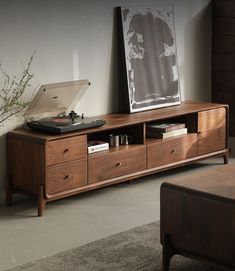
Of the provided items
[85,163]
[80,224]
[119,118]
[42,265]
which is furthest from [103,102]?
[42,265]

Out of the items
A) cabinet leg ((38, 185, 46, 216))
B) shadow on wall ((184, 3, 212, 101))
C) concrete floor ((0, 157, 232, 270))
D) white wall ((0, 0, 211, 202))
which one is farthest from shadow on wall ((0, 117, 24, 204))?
shadow on wall ((184, 3, 212, 101))

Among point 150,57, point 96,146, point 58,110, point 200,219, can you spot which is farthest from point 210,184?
point 150,57

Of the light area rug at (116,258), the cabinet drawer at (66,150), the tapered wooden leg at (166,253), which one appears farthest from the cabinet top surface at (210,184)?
the cabinet drawer at (66,150)

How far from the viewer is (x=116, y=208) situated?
460cm

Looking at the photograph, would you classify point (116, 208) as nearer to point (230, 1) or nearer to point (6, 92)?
point (6, 92)

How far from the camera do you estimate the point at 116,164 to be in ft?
16.0

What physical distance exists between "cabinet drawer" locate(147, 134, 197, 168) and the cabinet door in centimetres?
9

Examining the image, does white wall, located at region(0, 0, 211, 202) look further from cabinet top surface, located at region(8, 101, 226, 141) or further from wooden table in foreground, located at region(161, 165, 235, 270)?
wooden table in foreground, located at region(161, 165, 235, 270)

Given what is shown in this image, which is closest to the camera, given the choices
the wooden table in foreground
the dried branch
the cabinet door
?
the wooden table in foreground

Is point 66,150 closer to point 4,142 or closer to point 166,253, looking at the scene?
point 4,142

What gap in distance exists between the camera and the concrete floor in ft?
12.8

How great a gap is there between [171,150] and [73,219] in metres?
1.15

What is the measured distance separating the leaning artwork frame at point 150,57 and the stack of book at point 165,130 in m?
0.18

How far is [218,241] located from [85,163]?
1.57 metres
